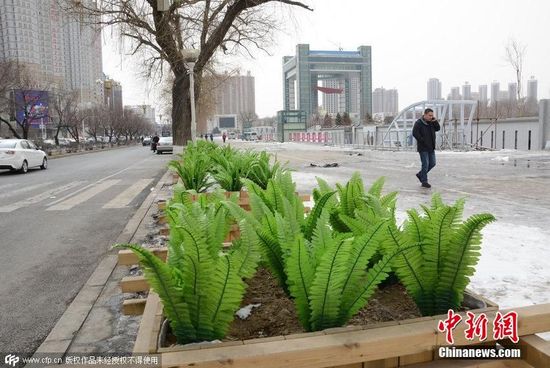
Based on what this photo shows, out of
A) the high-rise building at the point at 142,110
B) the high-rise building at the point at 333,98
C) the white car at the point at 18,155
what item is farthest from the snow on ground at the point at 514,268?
the high-rise building at the point at 333,98

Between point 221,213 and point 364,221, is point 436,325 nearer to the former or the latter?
point 364,221

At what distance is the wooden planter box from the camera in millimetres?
1717

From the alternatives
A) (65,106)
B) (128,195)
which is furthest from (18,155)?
(65,106)

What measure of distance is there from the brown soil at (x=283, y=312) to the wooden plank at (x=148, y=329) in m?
0.35

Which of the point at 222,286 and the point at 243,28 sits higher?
the point at 243,28

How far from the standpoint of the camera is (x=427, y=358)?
1.91 meters

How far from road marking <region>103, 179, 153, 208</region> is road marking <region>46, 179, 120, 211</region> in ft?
2.36

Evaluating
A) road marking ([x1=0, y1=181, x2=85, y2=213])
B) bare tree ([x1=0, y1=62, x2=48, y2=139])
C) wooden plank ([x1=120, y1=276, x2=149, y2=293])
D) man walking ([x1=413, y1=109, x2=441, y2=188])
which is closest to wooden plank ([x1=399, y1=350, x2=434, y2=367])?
wooden plank ([x1=120, y1=276, x2=149, y2=293])

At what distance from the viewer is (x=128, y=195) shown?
12.0 meters

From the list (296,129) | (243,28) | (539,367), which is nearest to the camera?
(539,367)

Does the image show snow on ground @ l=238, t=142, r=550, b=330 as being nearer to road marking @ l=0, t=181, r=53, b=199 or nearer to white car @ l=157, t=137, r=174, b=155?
road marking @ l=0, t=181, r=53, b=199

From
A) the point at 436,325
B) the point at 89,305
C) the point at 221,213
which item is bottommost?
the point at 89,305

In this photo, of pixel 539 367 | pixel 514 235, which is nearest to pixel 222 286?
pixel 539 367

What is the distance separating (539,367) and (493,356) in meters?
0.17
